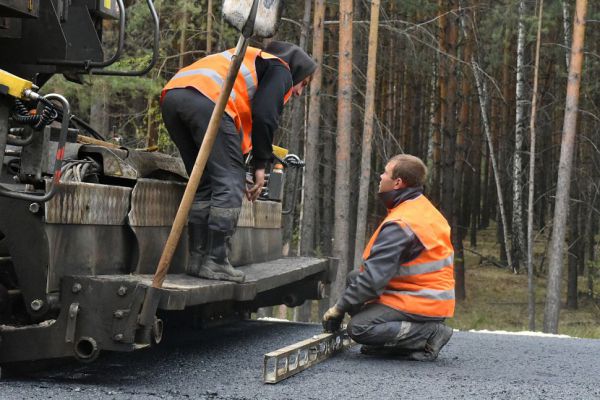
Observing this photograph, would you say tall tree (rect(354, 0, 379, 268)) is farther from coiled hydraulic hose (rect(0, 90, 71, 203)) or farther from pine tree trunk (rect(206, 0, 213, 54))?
coiled hydraulic hose (rect(0, 90, 71, 203))

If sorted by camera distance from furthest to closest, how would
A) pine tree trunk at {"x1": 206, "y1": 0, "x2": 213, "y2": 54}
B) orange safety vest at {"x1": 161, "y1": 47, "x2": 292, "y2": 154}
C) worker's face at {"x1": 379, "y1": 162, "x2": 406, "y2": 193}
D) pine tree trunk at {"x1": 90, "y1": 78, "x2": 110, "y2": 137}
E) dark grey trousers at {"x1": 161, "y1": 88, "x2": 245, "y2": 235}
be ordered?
pine tree trunk at {"x1": 206, "y1": 0, "x2": 213, "y2": 54}
pine tree trunk at {"x1": 90, "y1": 78, "x2": 110, "y2": 137}
worker's face at {"x1": 379, "y1": 162, "x2": 406, "y2": 193}
orange safety vest at {"x1": 161, "y1": 47, "x2": 292, "y2": 154}
dark grey trousers at {"x1": 161, "y1": 88, "x2": 245, "y2": 235}

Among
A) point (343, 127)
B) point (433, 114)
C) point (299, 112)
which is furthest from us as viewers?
point (433, 114)

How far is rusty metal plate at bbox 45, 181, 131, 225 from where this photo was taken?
4.98 m

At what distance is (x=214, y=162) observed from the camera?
597 cm

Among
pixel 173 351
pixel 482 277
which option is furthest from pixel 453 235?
pixel 173 351

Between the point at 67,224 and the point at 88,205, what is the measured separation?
20 cm

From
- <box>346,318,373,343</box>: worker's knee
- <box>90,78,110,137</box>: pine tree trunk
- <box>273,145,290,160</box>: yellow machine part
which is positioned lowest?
<box>346,318,373,343</box>: worker's knee

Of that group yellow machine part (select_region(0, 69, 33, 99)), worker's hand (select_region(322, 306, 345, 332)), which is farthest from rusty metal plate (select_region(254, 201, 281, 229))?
yellow machine part (select_region(0, 69, 33, 99))

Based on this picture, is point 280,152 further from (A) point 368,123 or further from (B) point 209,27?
(A) point 368,123

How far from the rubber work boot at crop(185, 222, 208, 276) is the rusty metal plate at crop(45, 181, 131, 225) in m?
0.59

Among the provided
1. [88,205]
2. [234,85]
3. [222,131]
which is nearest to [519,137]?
[234,85]

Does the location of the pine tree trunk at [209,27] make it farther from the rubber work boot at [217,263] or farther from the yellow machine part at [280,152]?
the rubber work boot at [217,263]

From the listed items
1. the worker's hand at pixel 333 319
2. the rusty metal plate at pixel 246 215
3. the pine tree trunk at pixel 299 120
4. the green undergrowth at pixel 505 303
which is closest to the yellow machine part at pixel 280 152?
the rusty metal plate at pixel 246 215

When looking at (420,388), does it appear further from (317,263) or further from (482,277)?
(482,277)
